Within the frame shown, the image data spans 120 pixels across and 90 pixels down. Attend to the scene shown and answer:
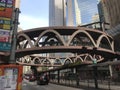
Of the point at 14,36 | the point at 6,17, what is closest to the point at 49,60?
the point at 6,17

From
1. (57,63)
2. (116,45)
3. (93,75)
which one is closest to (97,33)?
(116,45)

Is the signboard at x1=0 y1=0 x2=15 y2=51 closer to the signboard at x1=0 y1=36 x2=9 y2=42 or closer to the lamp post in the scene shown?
the signboard at x1=0 y1=36 x2=9 y2=42

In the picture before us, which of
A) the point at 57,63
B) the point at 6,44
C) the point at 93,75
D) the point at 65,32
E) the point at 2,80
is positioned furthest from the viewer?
the point at 57,63

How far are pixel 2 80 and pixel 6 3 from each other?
5941 mm

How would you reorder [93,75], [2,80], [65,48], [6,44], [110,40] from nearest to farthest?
[2,80] → [6,44] → [93,75] → [65,48] → [110,40]

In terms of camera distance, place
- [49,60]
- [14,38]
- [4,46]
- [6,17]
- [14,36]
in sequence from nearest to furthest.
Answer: [14,38]
[14,36]
[4,46]
[6,17]
[49,60]

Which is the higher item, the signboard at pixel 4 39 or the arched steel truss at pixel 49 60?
the arched steel truss at pixel 49 60

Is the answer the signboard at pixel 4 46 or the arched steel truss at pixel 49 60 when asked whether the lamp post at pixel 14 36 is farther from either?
the arched steel truss at pixel 49 60

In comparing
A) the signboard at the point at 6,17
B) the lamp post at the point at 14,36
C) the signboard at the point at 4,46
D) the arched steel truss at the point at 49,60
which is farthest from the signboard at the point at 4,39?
the arched steel truss at the point at 49,60

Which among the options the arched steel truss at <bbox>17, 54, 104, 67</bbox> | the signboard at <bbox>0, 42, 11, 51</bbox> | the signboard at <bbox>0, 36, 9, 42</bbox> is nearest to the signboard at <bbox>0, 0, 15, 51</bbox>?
the signboard at <bbox>0, 36, 9, 42</bbox>

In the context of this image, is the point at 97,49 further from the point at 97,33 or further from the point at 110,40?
the point at 110,40

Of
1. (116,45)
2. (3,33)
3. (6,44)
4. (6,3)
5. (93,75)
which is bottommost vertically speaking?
(93,75)

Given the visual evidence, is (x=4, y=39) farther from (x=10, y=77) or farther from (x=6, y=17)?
(x=10, y=77)

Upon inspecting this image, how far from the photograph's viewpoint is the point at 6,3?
41.3 ft
